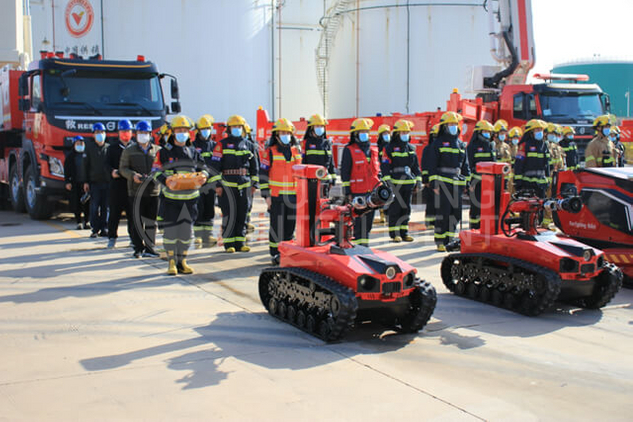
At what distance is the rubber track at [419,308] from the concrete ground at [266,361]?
0.11 metres

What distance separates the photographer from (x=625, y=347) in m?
5.90

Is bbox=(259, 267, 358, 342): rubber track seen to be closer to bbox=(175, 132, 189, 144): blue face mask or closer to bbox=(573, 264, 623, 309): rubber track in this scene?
bbox=(573, 264, 623, 309): rubber track

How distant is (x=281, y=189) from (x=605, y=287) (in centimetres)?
437

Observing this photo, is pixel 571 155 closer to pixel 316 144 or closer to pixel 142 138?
pixel 316 144

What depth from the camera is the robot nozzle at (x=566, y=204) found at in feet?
22.9

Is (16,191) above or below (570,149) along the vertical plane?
below

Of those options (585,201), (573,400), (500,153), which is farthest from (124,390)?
(500,153)

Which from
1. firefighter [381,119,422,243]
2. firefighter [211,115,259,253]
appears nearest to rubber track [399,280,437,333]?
firefighter [211,115,259,253]

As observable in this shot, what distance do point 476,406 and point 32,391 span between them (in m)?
2.95

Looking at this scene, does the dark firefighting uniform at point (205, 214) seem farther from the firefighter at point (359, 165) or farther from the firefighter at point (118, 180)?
the firefighter at point (359, 165)

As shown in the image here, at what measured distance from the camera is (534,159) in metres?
12.2

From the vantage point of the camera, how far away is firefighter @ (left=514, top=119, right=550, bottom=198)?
40.0 ft

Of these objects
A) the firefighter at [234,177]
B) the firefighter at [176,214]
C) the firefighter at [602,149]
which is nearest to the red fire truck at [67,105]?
the firefighter at [234,177]

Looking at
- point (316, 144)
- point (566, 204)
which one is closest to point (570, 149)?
point (316, 144)
